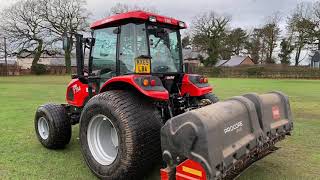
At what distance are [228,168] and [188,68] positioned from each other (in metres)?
2.64

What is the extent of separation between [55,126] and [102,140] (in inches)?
54.4

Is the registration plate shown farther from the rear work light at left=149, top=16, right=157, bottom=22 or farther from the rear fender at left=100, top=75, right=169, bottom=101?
the rear work light at left=149, top=16, right=157, bottom=22

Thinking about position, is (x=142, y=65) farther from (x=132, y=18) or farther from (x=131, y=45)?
(x=132, y=18)

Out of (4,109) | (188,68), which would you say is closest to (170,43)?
(188,68)

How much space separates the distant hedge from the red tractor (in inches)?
1556

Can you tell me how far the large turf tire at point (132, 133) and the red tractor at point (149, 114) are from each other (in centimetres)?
1

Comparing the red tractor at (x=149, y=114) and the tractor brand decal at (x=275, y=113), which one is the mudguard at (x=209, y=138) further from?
the tractor brand decal at (x=275, y=113)

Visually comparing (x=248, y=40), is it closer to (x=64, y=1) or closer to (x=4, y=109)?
(x=64, y=1)

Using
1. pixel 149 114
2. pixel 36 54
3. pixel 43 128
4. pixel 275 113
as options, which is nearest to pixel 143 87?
pixel 149 114

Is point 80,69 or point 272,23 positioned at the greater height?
point 272,23

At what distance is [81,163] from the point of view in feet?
19.0

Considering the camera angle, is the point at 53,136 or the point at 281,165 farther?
the point at 53,136

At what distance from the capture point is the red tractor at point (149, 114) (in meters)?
3.86

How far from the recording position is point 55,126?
635 centimetres
